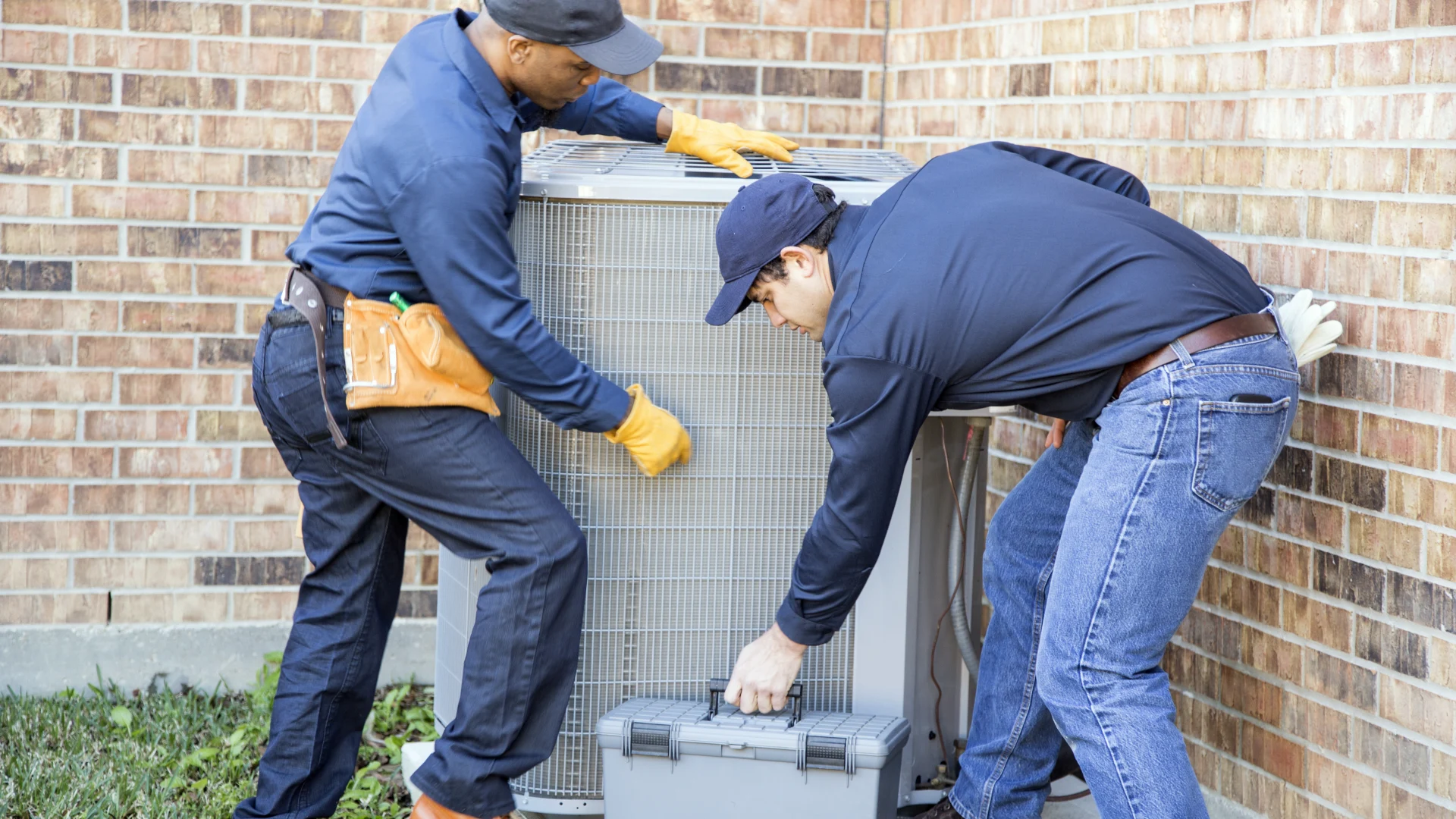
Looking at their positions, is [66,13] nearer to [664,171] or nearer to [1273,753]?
[664,171]

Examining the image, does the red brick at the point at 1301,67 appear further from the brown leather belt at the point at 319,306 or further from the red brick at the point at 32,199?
the red brick at the point at 32,199

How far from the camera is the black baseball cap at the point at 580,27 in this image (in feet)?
8.38

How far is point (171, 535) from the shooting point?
397 cm

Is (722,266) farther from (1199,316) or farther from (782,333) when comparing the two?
(1199,316)

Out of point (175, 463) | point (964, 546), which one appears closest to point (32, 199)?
point (175, 463)

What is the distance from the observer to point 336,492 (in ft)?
9.30

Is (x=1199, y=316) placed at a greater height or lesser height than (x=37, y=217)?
lesser

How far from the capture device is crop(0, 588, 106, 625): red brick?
3914 mm

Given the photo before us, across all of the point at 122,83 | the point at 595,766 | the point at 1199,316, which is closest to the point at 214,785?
the point at 595,766

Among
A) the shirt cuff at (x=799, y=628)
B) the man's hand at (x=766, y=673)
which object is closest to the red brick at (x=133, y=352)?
the man's hand at (x=766, y=673)

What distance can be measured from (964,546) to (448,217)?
53.6 inches

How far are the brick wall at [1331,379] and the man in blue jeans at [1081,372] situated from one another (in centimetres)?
35

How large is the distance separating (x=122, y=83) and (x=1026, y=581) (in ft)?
9.56

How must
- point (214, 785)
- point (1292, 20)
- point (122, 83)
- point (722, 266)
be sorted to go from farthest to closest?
point (122, 83) < point (214, 785) < point (1292, 20) < point (722, 266)
